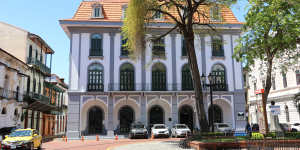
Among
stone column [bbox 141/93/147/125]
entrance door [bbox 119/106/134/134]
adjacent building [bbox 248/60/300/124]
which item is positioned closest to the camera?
stone column [bbox 141/93/147/125]

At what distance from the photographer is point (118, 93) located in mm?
28453

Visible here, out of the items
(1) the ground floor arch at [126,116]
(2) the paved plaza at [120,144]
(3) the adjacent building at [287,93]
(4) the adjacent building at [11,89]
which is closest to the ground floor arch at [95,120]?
(1) the ground floor arch at [126,116]

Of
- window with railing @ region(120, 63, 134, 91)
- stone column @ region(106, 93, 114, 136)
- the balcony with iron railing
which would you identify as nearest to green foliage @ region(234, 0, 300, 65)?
the balcony with iron railing

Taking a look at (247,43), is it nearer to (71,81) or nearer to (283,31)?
(283,31)

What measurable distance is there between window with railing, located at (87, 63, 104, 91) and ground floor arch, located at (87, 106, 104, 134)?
2442mm

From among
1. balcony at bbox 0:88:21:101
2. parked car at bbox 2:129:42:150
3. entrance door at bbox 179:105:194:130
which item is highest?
balcony at bbox 0:88:21:101

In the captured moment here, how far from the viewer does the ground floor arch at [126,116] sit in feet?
96.0

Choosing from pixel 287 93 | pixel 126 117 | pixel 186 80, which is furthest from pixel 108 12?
pixel 287 93

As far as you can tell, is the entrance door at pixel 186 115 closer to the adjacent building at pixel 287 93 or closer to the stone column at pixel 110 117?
the stone column at pixel 110 117

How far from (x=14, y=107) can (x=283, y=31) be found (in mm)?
24329

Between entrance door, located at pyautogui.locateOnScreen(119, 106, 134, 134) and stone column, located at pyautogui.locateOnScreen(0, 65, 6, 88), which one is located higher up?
stone column, located at pyautogui.locateOnScreen(0, 65, 6, 88)

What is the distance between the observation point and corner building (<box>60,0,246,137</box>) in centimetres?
2844

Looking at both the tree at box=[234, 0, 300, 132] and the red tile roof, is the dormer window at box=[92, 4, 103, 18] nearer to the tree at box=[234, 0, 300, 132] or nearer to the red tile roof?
the red tile roof

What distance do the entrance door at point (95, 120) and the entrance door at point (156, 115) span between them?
5580mm
